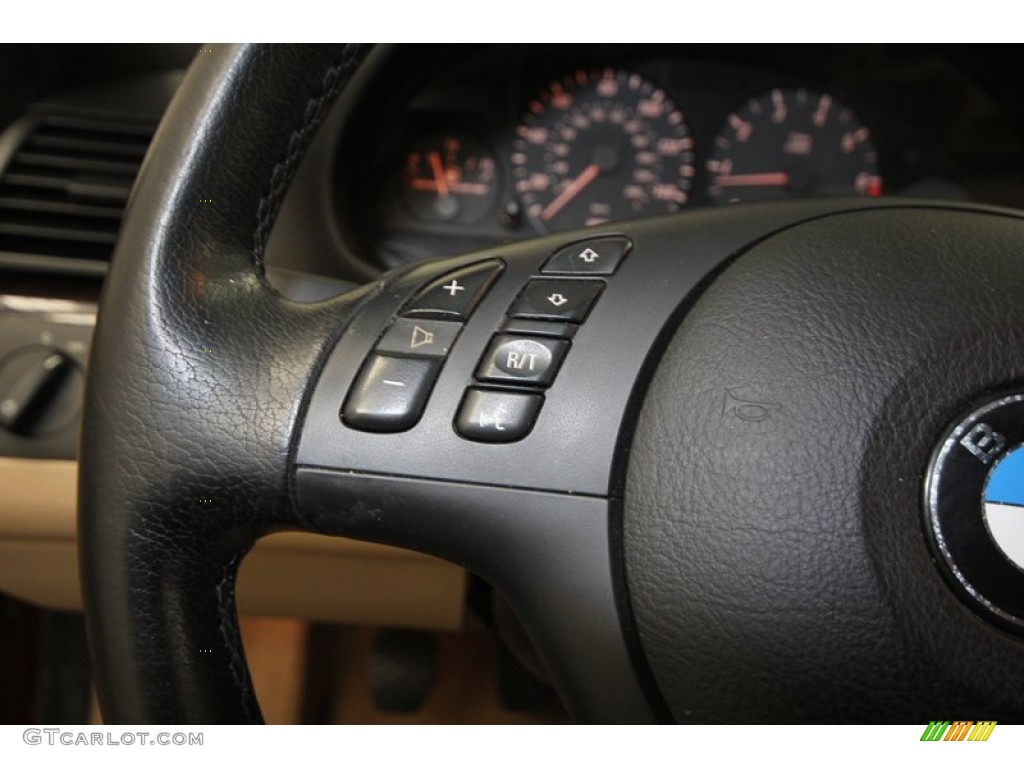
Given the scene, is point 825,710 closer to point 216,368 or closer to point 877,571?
point 877,571

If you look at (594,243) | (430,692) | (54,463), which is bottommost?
(430,692)

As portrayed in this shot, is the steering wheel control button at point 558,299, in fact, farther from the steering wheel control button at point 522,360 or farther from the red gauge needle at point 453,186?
the red gauge needle at point 453,186

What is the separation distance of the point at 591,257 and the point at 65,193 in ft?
1.97

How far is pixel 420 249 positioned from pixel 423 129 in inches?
5.3

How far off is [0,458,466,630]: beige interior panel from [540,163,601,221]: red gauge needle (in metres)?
0.44

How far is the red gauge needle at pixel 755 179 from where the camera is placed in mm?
1068

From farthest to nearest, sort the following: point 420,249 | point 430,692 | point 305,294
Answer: point 430,692 → point 420,249 → point 305,294

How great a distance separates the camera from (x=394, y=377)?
462mm

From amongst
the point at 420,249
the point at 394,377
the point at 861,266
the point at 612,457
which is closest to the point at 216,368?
the point at 394,377

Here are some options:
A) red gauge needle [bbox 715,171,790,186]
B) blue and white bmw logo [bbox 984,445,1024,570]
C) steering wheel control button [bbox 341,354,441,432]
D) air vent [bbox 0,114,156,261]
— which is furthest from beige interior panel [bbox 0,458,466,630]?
red gauge needle [bbox 715,171,790,186]

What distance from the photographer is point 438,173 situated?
3.47 ft
